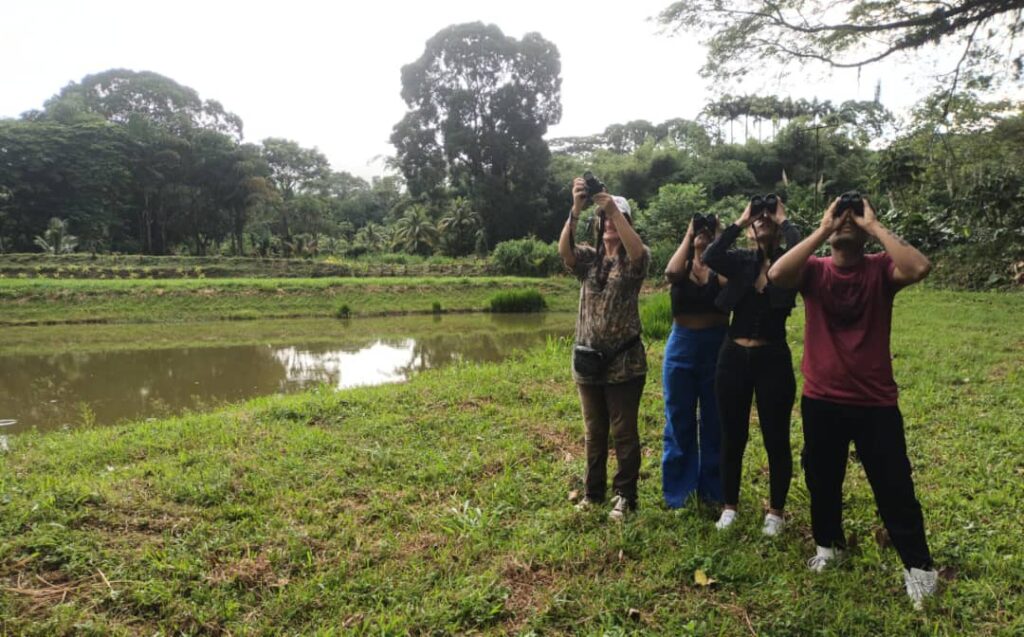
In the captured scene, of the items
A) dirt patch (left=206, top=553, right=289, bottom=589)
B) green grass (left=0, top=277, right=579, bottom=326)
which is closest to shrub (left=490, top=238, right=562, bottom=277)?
green grass (left=0, top=277, right=579, bottom=326)

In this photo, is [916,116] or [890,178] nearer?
[916,116]

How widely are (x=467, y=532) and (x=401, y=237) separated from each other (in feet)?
96.1

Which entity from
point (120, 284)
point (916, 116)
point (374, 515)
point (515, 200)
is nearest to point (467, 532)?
point (374, 515)

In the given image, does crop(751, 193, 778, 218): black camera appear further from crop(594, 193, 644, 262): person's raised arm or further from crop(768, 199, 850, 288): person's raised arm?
crop(594, 193, 644, 262): person's raised arm

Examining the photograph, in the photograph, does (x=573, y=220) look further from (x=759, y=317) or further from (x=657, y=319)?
(x=657, y=319)

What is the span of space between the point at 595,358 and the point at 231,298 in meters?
17.8

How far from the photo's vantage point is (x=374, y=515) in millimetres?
3059

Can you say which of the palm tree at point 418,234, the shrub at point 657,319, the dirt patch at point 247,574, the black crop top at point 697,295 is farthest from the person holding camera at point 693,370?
the palm tree at point 418,234

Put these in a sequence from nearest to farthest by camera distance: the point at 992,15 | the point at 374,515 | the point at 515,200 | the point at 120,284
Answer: the point at 374,515
the point at 992,15
the point at 120,284
the point at 515,200

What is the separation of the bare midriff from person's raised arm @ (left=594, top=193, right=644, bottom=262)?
41 cm

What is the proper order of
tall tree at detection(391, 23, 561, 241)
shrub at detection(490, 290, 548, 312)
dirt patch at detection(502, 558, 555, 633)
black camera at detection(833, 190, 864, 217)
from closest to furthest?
black camera at detection(833, 190, 864, 217)
dirt patch at detection(502, 558, 555, 633)
shrub at detection(490, 290, 548, 312)
tall tree at detection(391, 23, 561, 241)

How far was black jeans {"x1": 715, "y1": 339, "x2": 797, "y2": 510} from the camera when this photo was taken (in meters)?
2.53

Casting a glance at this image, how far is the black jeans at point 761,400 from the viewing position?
2.53 meters

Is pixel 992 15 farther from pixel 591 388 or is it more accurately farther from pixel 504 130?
pixel 504 130
